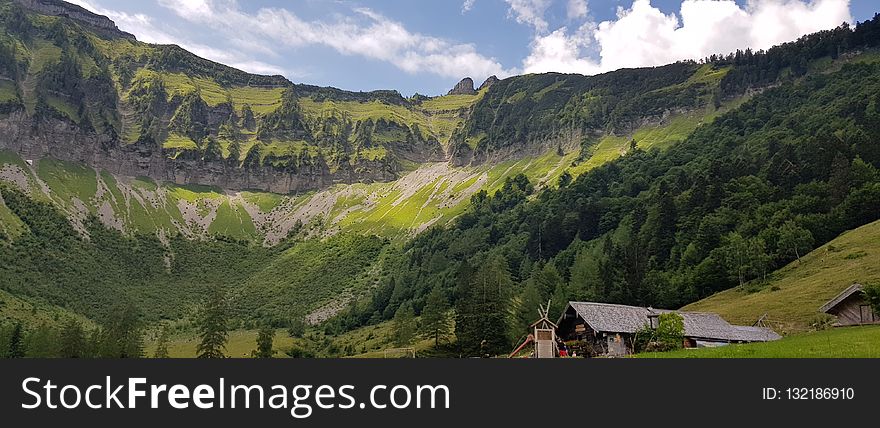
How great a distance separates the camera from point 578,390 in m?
20.9

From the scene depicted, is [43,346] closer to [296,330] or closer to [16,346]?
[16,346]

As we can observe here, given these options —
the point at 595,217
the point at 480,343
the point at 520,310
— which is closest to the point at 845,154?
the point at 595,217

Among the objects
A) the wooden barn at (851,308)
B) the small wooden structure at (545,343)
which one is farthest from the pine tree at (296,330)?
the wooden barn at (851,308)

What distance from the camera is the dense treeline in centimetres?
9925

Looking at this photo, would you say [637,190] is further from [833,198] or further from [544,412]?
[544,412]

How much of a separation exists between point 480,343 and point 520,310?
1219 centimetres

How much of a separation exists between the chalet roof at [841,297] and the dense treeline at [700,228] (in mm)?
31945

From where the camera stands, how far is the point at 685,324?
65.0m

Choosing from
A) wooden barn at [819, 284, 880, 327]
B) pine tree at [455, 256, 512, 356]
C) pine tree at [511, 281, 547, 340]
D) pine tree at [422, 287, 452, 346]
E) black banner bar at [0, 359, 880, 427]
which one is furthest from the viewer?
pine tree at [422, 287, 452, 346]

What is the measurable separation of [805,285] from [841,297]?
760 inches

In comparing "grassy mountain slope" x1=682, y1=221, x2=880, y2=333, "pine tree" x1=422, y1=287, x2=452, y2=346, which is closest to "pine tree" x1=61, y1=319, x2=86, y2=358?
"pine tree" x1=422, y1=287, x2=452, y2=346

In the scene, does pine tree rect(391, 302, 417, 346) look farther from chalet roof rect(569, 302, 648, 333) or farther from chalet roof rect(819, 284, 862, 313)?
chalet roof rect(819, 284, 862, 313)

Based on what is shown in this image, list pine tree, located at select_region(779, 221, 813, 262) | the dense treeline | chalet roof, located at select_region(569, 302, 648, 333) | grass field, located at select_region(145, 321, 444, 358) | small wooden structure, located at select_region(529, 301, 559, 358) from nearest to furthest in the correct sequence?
1. small wooden structure, located at select_region(529, 301, 559, 358)
2. chalet roof, located at select_region(569, 302, 648, 333)
3. pine tree, located at select_region(779, 221, 813, 262)
4. the dense treeline
5. grass field, located at select_region(145, 321, 444, 358)

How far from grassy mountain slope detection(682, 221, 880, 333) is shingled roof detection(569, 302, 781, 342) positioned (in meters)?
4.45
